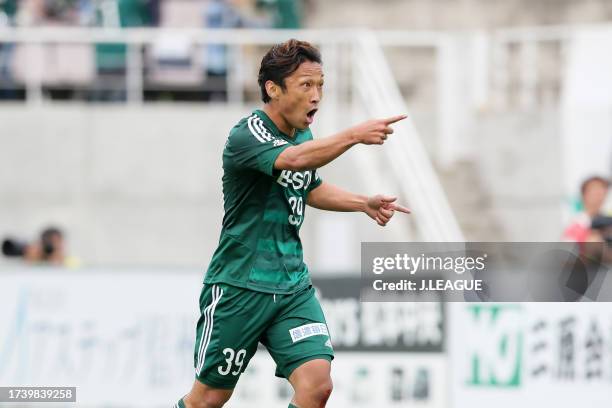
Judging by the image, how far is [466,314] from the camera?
1248 cm

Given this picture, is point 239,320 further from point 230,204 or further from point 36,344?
point 36,344

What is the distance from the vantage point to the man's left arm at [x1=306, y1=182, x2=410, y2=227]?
26.5 ft

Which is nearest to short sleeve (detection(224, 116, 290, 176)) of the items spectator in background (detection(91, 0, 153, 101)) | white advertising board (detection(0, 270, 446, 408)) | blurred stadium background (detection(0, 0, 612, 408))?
white advertising board (detection(0, 270, 446, 408))

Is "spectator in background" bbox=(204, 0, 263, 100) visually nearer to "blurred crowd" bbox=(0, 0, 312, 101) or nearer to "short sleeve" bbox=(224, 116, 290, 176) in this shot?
"blurred crowd" bbox=(0, 0, 312, 101)

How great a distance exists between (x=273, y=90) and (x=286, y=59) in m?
0.19

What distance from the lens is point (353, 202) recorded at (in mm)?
8383

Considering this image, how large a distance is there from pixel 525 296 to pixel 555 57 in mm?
6242

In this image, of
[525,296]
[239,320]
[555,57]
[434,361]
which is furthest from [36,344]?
[555,57]

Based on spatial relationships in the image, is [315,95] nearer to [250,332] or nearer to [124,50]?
[250,332]

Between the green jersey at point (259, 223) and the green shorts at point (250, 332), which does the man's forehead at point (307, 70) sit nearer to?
the green jersey at point (259, 223)

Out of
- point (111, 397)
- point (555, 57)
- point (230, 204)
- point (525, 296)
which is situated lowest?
point (111, 397)

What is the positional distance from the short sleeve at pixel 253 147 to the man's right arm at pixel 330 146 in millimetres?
77

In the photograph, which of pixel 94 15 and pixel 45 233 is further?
pixel 94 15

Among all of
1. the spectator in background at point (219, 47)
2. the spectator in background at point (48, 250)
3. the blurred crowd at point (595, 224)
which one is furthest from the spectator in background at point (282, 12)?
the blurred crowd at point (595, 224)
